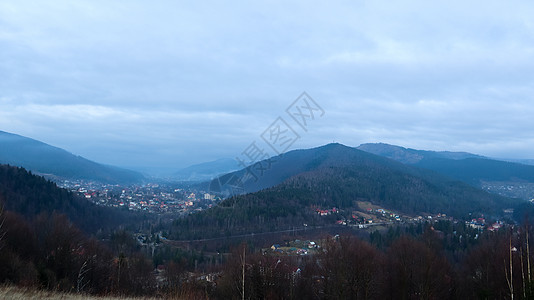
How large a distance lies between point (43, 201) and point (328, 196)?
248 ft

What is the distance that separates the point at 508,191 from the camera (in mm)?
165125

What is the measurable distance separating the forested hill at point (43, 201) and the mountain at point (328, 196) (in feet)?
Answer: 53.7

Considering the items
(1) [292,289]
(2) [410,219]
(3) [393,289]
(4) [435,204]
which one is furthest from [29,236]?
(4) [435,204]

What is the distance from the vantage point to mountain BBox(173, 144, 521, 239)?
238ft

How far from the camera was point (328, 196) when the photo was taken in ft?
340

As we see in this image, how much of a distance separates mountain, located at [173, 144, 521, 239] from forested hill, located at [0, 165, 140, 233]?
16.4 metres

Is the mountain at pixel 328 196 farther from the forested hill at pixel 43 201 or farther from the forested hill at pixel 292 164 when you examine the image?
the forested hill at pixel 43 201

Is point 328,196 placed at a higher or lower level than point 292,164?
lower

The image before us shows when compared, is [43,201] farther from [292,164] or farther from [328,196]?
[292,164]

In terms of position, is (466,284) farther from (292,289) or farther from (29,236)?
(29,236)

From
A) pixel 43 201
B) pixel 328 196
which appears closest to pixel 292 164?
pixel 328 196

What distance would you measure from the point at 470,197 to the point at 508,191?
192ft

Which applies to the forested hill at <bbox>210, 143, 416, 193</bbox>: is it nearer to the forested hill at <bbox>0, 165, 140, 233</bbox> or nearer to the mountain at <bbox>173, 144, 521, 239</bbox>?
the mountain at <bbox>173, 144, 521, 239</bbox>

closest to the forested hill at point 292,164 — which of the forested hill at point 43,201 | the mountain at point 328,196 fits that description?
the mountain at point 328,196
